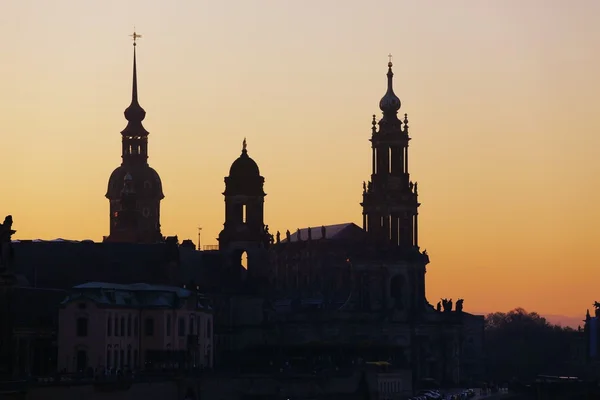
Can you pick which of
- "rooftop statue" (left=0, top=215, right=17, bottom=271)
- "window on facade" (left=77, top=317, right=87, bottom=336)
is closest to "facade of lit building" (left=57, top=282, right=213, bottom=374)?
"window on facade" (left=77, top=317, right=87, bottom=336)

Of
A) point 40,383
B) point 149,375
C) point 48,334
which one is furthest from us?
point 48,334

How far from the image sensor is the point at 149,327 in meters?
168

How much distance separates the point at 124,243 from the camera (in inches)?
7554

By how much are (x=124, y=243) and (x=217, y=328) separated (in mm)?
11069

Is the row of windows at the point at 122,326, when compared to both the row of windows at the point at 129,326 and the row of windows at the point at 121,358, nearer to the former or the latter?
the row of windows at the point at 129,326

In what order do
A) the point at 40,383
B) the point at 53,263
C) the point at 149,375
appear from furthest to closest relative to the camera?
the point at 53,263 → the point at 149,375 → the point at 40,383

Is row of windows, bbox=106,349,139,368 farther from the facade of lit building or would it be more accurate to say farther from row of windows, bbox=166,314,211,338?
row of windows, bbox=166,314,211,338

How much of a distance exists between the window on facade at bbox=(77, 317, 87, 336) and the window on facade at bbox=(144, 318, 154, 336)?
7.86 meters

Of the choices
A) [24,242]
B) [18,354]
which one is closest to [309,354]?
[24,242]

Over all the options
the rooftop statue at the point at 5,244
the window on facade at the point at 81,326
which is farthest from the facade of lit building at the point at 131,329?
the rooftop statue at the point at 5,244

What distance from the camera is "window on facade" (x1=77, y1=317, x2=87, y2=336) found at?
527 feet

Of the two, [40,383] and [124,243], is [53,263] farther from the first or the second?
[40,383]

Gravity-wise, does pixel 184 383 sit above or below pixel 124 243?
below

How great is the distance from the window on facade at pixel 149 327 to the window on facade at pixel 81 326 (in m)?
7.86
